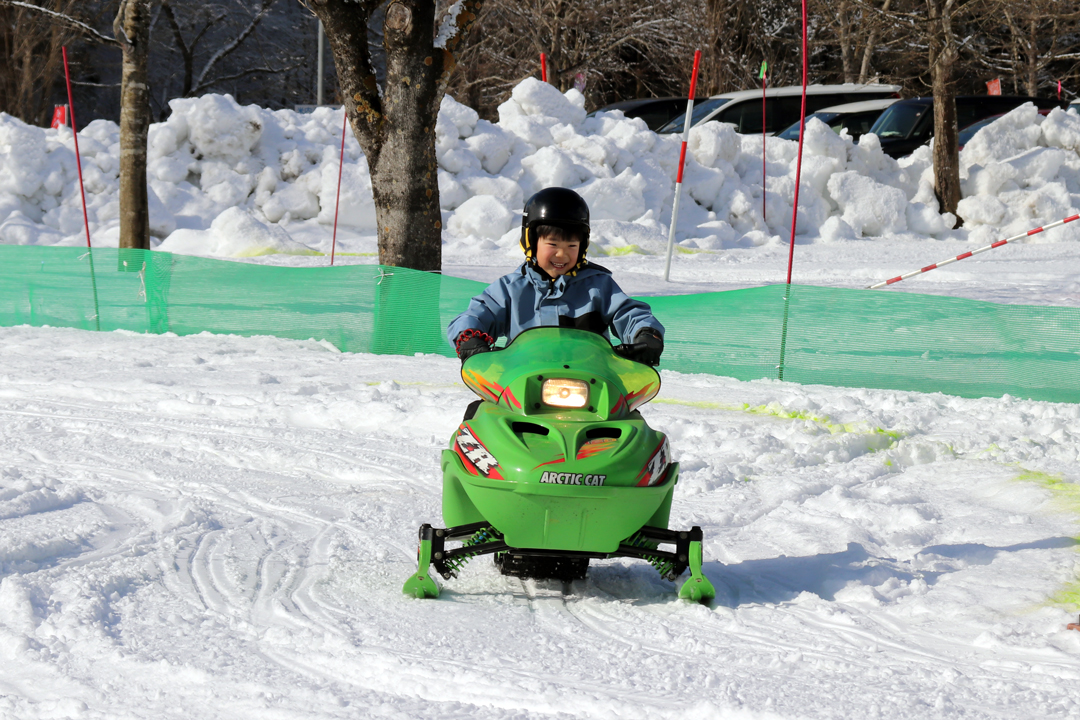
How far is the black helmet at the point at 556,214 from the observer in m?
3.94

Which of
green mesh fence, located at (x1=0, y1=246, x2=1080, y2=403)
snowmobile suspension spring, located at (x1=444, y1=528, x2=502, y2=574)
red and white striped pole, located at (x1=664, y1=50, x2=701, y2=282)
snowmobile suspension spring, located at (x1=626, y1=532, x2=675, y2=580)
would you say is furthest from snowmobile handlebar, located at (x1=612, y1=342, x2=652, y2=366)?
red and white striped pole, located at (x1=664, y1=50, x2=701, y2=282)

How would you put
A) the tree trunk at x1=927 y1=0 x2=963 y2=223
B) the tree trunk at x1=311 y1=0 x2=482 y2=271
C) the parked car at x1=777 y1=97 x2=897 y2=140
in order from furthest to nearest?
the parked car at x1=777 y1=97 x2=897 y2=140 → the tree trunk at x1=927 y1=0 x2=963 y2=223 → the tree trunk at x1=311 y1=0 x2=482 y2=271

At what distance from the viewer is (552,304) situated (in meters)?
4.11

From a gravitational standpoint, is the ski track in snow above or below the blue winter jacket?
below

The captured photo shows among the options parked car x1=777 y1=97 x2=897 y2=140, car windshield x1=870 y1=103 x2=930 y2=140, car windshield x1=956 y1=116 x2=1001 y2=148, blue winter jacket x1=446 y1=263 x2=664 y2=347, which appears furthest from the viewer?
parked car x1=777 y1=97 x2=897 y2=140

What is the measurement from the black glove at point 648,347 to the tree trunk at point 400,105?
6.11m

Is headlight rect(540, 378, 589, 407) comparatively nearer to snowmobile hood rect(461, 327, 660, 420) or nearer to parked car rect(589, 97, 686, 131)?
snowmobile hood rect(461, 327, 660, 420)

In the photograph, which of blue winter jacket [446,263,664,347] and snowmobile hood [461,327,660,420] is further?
blue winter jacket [446,263,664,347]

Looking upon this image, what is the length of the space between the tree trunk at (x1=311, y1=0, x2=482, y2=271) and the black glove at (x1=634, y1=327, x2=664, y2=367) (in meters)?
6.11

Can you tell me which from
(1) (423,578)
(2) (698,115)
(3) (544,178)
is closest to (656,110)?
(2) (698,115)

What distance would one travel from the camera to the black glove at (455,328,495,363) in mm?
3828

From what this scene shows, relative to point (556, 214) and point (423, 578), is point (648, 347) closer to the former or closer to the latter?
point (556, 214)

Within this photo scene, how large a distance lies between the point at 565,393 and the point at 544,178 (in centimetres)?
→ 1430

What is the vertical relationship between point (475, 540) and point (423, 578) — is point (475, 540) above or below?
above
